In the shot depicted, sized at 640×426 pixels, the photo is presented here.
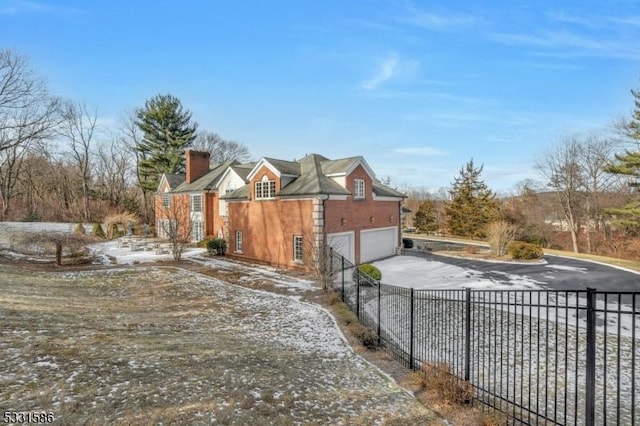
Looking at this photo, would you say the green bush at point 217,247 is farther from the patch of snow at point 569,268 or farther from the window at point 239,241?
the patch of snow at point 569,268

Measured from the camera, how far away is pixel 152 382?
554 centimetres

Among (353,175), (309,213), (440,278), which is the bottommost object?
(440,278)

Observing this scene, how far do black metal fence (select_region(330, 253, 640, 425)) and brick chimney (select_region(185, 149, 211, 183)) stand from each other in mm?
24526

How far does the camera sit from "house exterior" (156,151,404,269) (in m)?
→ 19.3

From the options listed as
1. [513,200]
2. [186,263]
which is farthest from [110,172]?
[513,200]

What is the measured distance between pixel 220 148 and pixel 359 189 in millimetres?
46716

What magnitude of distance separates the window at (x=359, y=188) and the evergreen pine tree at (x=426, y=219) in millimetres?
27466

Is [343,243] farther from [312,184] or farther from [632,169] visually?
[632,169]

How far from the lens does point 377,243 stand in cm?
2478

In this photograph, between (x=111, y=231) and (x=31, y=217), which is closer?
(x=111, y=231)

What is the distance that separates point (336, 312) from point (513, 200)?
1599 inches

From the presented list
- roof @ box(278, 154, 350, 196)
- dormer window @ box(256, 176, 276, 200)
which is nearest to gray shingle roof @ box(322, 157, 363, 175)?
roof @ box(278, 154, 350, 196)

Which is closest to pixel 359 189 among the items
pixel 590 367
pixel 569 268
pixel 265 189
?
pixel 265 189

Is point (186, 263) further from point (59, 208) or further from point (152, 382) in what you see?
point (59, 208)
